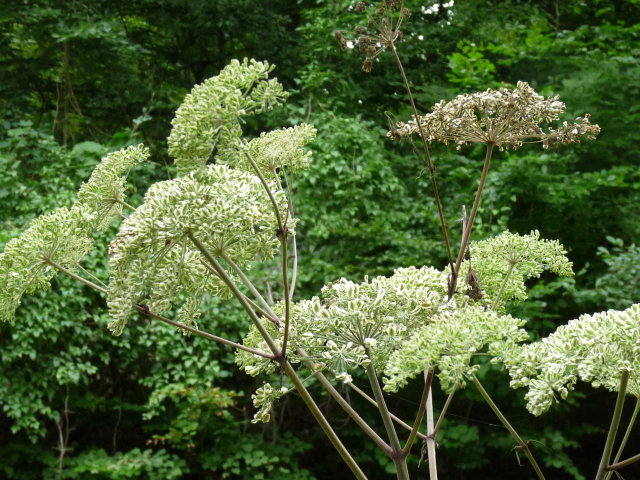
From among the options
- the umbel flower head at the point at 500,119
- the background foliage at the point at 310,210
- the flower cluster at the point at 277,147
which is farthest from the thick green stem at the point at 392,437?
the background foliage at the point at 310,210

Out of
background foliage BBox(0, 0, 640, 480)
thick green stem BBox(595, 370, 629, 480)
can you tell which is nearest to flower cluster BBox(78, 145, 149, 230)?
thick green stem BBox(595, 370, 629, 480)

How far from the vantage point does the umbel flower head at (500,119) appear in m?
1.73

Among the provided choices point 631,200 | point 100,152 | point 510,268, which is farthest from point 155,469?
point 510,268

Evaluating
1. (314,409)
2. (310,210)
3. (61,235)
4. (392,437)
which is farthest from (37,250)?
(310,210)

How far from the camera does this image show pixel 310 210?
5742 millimetres

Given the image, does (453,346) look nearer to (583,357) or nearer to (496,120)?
(583,357)

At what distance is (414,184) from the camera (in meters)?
6.38

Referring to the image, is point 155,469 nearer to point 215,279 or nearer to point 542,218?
point 542,218

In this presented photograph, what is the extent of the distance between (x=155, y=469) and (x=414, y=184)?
3.21 metres

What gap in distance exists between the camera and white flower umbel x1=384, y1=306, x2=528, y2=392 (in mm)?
1284

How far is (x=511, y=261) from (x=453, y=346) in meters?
0.73

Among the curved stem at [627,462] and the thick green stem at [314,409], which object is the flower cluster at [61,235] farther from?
the curved stem at [627,462]

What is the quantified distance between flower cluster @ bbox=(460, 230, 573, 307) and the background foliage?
3.13 metres

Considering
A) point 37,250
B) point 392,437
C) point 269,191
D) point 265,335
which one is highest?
point 269,191
